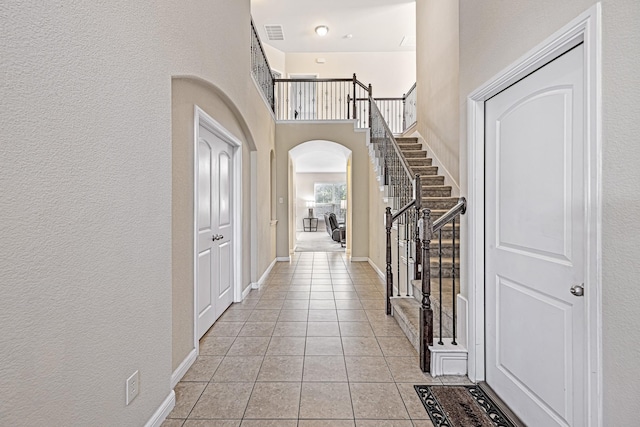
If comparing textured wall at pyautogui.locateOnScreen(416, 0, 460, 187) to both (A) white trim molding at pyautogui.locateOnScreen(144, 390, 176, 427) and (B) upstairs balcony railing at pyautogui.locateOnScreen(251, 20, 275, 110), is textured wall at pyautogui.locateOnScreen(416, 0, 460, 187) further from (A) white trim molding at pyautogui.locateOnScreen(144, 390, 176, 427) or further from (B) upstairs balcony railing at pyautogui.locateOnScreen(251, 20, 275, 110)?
(A) white trim molding at pyautogui.locateOnScreen(144, 390, 176, 427)

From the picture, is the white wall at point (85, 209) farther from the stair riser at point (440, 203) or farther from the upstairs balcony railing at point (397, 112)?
the upstairs balcony railing at point (397, 112)

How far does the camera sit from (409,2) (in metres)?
7.10

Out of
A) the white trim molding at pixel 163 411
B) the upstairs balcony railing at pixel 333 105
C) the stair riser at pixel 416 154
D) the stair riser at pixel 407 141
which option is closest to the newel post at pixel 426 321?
the white trim molding at pixel 163 411

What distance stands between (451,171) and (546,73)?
3648 millimetres

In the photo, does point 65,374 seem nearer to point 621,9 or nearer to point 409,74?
point 621,9

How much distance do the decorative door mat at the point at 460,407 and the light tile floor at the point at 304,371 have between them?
0.07m

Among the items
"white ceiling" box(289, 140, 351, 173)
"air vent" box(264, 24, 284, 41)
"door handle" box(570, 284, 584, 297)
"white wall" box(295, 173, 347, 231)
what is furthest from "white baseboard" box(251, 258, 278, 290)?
"white wall" box(295, 173, 347, 231)

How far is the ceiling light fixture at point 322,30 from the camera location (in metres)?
7.98

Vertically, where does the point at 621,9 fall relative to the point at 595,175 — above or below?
above

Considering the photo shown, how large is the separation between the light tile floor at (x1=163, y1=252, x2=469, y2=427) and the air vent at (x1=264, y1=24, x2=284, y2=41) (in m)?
6.86

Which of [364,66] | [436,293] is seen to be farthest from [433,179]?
[364,66]

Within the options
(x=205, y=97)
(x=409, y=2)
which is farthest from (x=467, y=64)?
(x=409, y=2)

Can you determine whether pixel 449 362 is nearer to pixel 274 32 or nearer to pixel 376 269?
pixel 376 269

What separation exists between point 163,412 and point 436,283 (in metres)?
2.59
